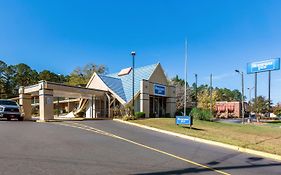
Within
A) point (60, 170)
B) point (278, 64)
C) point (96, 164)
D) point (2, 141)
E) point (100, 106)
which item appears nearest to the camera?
point (60, 170)

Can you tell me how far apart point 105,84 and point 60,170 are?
2927 centimetres

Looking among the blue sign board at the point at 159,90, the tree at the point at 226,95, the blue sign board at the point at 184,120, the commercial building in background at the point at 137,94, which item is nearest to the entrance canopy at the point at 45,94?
the commercial building in background at the point at 137,94

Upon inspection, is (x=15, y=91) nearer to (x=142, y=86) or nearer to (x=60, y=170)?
(x=142, y=86)

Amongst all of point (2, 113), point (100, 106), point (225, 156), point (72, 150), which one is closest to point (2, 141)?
point (72, 150)

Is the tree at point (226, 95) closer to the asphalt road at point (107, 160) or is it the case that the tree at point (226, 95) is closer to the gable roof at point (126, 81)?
the gable roof at point (126, 81)

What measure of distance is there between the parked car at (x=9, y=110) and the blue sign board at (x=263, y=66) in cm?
3790

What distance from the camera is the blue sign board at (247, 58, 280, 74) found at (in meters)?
46.1

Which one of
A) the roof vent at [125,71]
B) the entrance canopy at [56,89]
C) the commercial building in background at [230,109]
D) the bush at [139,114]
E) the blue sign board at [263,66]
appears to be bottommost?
the commercial building in background at [230,109]

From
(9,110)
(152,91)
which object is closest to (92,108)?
(152,91)

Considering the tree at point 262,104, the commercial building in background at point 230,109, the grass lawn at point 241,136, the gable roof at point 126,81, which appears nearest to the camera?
the grass lawn at point 241,136

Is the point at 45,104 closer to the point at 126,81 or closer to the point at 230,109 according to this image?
the point at 126,81

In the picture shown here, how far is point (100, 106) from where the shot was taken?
1516 inches

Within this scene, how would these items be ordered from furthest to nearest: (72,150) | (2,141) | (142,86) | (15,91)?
(15,91) → (142,86) → (2,141) → (72,150)

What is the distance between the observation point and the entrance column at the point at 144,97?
114 ft
